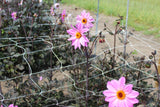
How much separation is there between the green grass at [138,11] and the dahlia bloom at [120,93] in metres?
3.48

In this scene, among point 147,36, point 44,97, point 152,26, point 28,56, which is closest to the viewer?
point 44,97

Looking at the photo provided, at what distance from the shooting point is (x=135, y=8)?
556cm

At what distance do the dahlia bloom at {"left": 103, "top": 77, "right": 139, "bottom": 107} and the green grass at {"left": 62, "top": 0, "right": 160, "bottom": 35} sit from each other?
3483 millimetres

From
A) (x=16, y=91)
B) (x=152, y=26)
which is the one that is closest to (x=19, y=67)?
(x=16, y=91)

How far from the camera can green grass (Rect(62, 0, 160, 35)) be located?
14.7 ft

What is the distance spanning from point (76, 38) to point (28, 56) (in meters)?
1.44

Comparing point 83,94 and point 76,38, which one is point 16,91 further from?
point 76,38

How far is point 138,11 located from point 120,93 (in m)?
4.78

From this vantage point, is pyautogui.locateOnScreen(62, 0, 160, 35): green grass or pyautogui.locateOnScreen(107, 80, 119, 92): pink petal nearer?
pyautogui.locateOnScreen(107, 80, 119, 92): pink petal

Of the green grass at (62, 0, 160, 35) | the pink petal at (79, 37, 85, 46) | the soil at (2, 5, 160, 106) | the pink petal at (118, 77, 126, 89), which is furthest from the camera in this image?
the green grass at (62, 0, 160, 35)

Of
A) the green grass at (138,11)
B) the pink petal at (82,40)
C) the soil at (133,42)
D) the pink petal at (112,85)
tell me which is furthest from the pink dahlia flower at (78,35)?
the green grass at (138,11)

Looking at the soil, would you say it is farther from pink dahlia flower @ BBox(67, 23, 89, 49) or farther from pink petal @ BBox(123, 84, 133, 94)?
pink petal @ BBox(123, 84, 133, 94)

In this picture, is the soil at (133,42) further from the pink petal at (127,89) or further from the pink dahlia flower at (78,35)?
the pink petal at (127,89)

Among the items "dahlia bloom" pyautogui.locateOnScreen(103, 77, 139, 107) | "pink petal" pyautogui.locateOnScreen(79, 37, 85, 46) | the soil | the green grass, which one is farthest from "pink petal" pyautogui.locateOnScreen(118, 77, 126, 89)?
the green grass
